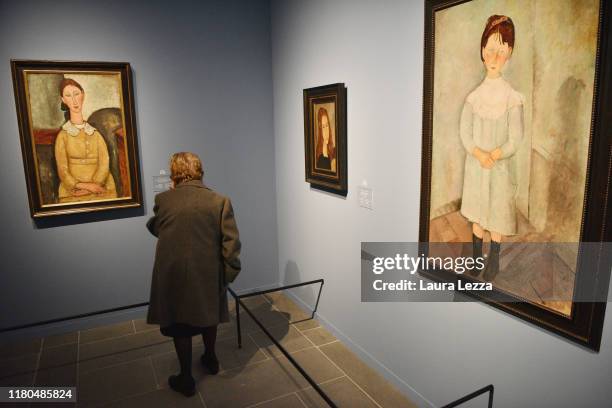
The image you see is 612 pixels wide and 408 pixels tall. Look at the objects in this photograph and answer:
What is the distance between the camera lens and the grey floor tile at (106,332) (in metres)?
3.92

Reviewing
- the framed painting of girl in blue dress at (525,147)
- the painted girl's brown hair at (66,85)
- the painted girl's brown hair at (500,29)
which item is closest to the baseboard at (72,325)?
the painted girl's brown hair at (66,85)

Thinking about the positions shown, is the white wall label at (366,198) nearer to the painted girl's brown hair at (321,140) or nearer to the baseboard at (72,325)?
the painted girl's brown hair at (321,140)

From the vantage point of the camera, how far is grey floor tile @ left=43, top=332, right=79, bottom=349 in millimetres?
3820

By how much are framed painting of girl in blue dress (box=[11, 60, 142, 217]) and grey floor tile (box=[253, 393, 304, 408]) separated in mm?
2305

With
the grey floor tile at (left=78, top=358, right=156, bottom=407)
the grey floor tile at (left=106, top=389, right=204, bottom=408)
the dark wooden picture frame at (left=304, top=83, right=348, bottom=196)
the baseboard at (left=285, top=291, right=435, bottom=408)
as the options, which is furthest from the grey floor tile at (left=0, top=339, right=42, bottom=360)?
the dark wooden picture frame at (left=304, top=83, right=348, bottom=196)

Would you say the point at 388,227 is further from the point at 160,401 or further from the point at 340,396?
the point at 160,401

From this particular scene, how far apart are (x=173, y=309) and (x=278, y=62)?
2743 millimetres

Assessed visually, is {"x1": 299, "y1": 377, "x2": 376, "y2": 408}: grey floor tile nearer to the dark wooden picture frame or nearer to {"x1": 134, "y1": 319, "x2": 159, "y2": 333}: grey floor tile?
the dark wooden picture frame

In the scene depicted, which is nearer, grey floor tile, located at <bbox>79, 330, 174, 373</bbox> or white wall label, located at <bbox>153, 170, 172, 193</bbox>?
grey floor tile, located at <bbox>79, 330, 174, 373</bbox>

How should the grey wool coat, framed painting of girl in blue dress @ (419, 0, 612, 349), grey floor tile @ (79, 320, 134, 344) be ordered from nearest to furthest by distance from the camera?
1. framed painting of girl in blue dress @ (419, 0, 612, 349)
2. the grey wool coat
3. grey floor tile @ (79, 320, 134, 344)

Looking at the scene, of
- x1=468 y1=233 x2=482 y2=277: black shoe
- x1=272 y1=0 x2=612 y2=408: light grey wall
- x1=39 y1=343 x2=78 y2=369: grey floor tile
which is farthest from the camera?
x1=39 y1=343 x2=78 y2=369: grey floor tile

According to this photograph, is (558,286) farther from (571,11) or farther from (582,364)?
(571,11)

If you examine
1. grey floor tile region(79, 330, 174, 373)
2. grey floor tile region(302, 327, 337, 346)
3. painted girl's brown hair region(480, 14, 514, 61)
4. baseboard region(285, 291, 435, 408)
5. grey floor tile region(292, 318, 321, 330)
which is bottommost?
grey floor tile region(302, 327, 337, 346)

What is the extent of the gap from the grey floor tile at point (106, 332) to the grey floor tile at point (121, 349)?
0.09 metres
